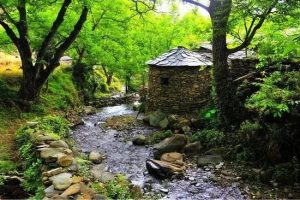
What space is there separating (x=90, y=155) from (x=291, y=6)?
8.66 meters

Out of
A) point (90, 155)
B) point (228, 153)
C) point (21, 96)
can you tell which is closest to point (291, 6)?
point (228, 153)

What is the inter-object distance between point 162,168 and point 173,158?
1.15 meters

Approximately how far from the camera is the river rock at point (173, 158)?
11.8 metres

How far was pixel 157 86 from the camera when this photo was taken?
768 inches

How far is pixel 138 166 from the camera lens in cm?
1212

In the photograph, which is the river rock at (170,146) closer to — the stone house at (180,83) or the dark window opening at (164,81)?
the stone house at (180,83)

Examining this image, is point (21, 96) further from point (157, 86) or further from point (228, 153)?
point (228, 153)

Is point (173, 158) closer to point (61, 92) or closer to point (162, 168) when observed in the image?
point (162, 168)

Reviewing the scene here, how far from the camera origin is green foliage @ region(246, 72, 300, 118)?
960 centimetres

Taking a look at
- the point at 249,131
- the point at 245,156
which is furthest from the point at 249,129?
the point at 245,156

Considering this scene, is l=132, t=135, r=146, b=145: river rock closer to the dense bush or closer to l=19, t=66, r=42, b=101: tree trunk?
l=19, t=66, r=42, b=101: tree trunk

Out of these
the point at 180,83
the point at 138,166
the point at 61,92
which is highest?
the point at 180,83

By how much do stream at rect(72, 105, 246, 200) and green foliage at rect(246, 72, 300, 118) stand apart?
8.65 feet

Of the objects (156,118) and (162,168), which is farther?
(156,118)
